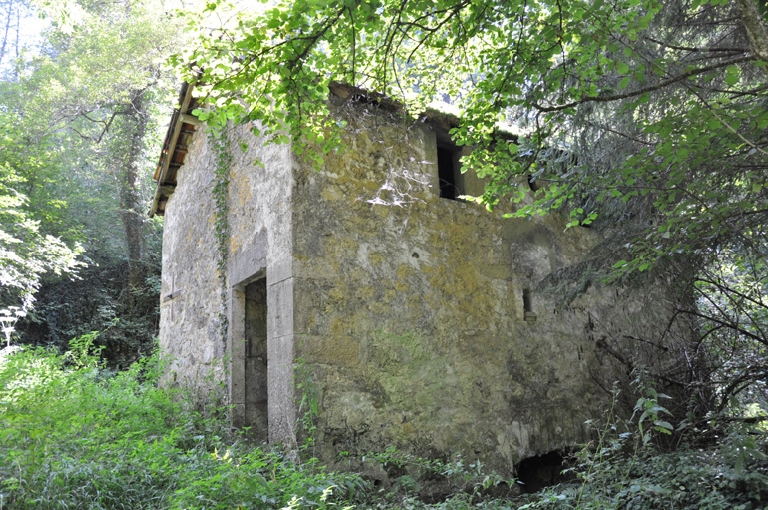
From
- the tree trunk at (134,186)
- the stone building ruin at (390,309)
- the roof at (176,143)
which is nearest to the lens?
the stone building ruin at (390,309)

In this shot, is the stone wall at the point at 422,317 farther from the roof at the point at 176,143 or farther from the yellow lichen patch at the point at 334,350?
the roof at the point at 176,143

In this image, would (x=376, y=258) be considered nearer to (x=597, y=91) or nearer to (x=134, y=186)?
(x=597, y=91)

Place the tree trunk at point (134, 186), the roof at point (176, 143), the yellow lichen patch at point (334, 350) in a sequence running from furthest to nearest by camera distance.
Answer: the tree trunk at point (134, 186) → the roof at point (176, 143) → the yellow lichen patch at point (334, 350)

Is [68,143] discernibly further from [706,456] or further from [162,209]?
[706,456]

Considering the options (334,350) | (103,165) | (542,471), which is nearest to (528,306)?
(542,471)

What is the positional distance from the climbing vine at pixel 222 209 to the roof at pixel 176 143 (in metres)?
0.83

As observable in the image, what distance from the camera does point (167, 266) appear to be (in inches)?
360

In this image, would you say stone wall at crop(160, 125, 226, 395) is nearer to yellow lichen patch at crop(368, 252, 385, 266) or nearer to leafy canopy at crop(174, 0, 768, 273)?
yellow lichen patch at crop(368, 252, 385, 266)

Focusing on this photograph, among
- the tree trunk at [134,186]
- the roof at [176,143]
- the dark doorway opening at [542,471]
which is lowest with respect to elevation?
the dark doorway opening at [542,471]

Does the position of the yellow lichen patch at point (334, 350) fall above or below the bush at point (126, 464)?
above

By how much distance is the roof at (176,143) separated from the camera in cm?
776

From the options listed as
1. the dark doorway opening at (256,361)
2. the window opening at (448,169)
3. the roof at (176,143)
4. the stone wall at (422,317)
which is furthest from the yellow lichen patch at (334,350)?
the roof at (176,143)

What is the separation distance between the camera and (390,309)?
5453 millimetres

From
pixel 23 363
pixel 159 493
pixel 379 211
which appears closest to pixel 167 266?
pixel 23 363
